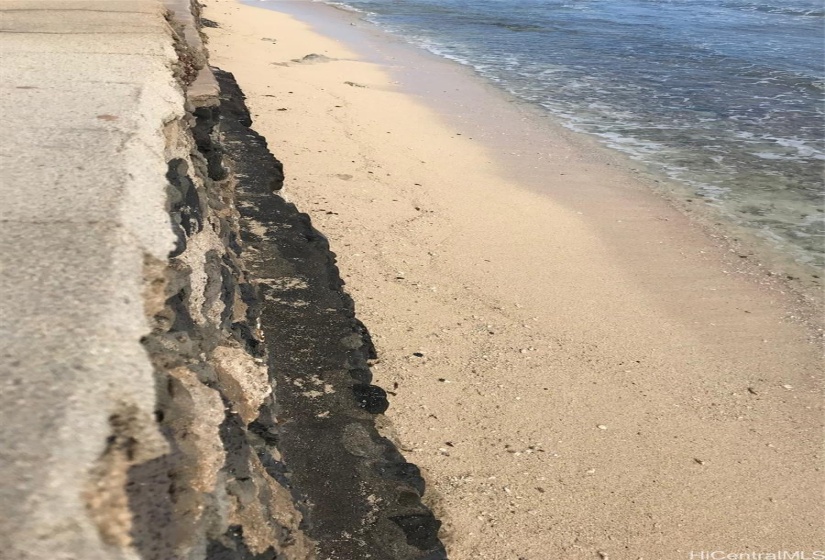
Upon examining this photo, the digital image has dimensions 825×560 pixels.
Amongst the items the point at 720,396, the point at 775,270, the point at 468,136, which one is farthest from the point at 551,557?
the point at 468,136

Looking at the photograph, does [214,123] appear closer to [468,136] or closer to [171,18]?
[171,18]

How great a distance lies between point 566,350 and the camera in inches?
156

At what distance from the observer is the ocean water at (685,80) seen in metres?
6.80

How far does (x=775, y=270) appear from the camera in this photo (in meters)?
5.11

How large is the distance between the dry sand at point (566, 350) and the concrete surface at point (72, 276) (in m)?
1.17

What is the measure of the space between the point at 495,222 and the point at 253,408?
3.81 meters

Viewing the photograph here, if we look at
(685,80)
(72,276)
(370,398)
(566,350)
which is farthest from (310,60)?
(72,276)

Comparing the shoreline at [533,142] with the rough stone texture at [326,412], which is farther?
the shoreline at [533,142]

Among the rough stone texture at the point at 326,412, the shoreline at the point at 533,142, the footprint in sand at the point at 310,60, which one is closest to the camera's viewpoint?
the rough stone texture at the point at 326,412

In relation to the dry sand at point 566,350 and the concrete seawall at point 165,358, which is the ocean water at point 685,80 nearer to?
the dry sand at point 566,350

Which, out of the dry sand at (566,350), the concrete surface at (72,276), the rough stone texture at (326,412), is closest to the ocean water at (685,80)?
the dry sand at (566,350)

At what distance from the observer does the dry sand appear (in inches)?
114

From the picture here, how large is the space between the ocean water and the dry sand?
77 centimetres

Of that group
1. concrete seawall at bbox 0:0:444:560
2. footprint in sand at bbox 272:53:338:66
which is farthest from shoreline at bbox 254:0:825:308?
concrete seawall at bbox 0:0:444:560
